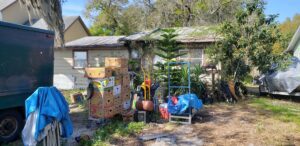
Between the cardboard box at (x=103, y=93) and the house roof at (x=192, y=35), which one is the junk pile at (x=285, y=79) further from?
the cardboard box at (x=103, y=93)

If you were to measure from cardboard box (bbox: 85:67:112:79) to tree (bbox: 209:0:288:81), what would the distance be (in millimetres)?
5742

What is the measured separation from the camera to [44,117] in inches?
168

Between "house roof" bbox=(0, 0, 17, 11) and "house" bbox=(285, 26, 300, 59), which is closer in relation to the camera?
"house" bbox=(285, 26, 300, 59)

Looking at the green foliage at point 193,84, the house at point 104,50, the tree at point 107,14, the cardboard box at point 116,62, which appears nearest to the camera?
the cardboard box at point 116,62

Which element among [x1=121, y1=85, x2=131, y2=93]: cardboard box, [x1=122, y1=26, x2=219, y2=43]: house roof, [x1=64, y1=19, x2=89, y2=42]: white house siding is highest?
[x1=64, y1=19, x2=89, y2=42]: white house siding

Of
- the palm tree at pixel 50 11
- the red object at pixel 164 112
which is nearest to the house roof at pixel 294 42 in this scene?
the red object at pixel 164 112

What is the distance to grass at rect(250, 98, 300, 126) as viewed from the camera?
24.1 ft

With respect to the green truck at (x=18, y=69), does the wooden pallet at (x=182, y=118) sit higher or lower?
lower

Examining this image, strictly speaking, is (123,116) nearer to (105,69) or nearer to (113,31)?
(105,69)

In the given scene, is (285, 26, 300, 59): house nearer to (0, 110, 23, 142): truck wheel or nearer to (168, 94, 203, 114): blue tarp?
(168, 94, 203, 114): blue tarp

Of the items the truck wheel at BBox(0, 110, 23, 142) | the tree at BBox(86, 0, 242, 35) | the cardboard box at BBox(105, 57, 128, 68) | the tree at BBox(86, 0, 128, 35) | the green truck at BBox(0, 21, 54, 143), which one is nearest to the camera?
the green truck at BBox(0, 21, 54, 143)

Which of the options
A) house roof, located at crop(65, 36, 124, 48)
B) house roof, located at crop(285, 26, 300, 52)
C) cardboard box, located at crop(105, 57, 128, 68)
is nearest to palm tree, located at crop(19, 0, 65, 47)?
cardboard box, located at crop(105, 57, 128, 68)

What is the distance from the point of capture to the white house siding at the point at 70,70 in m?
15.9

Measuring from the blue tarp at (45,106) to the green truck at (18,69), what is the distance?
120 centimetres
